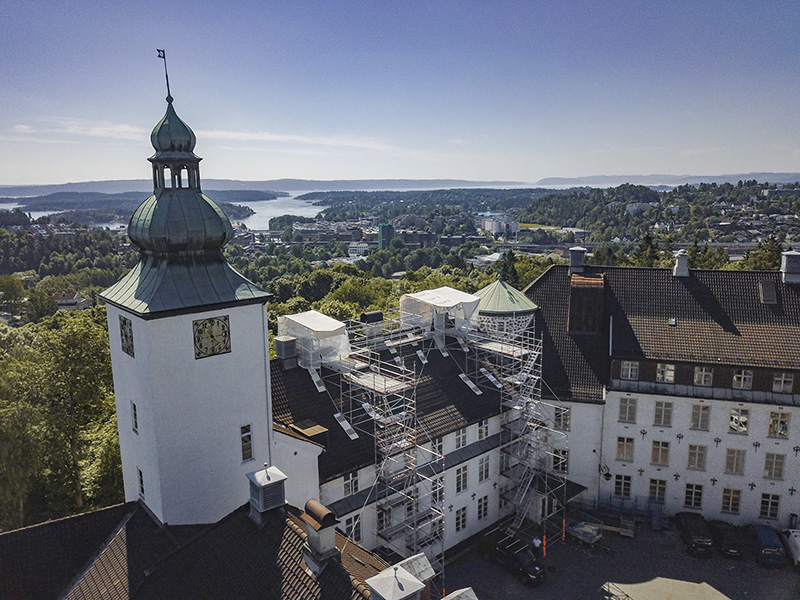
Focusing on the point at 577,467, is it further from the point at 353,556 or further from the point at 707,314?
the point at 353,556

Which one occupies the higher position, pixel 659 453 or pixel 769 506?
pixel 659 453

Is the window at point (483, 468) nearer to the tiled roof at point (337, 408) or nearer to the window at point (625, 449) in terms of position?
the tiled roof at point (337, 408)

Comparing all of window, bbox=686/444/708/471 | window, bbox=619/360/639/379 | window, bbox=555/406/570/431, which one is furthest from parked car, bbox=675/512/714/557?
window, bbox=619/360/639/379

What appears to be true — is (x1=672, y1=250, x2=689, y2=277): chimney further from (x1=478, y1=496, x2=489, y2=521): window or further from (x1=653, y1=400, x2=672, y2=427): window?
(x1=478, y1=496, x2=489, y2=521): window

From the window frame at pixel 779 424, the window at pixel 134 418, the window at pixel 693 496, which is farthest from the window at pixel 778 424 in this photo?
the window at pixel 134 418

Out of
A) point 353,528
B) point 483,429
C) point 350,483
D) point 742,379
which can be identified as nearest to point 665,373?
point 742,379

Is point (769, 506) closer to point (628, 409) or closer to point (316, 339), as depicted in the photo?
point (628, 409)
